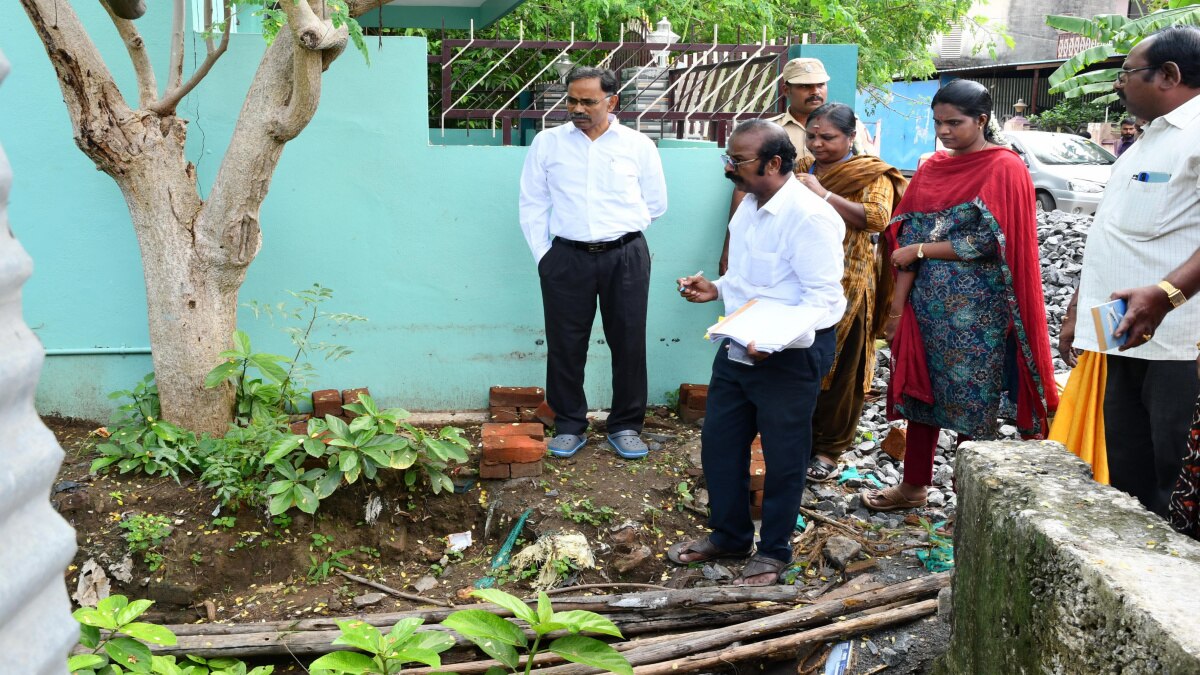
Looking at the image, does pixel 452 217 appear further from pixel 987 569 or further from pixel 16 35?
pixel 987 569

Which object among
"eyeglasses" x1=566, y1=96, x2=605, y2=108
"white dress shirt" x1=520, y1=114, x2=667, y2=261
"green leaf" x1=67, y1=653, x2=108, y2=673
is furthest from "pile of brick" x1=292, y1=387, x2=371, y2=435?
"green leaf" x1=67, y1=653, x2=108, y2=673

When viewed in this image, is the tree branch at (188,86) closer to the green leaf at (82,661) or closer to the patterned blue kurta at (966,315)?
the green leaf at (82,661)

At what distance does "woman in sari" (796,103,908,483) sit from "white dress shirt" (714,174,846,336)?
2.36ft

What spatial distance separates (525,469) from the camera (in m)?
4.77

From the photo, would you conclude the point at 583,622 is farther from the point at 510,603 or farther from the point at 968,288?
the point at 968,288

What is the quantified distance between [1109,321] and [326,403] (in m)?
3.80

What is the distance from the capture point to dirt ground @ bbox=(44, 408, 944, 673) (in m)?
4.09

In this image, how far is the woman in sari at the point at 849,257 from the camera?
4641 millimetres

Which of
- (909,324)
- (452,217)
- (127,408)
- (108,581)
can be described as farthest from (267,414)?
(909,324)

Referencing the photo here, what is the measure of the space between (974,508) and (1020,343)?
1.94 metres

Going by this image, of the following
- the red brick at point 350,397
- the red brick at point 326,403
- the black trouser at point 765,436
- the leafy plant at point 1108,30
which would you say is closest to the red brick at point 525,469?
the black trouser at point 765,436

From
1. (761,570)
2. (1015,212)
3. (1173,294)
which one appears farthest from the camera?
(1015,212)

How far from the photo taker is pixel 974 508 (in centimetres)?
247

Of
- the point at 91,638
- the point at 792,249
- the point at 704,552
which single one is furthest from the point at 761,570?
the point at 91,638
